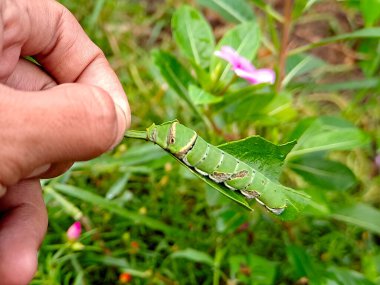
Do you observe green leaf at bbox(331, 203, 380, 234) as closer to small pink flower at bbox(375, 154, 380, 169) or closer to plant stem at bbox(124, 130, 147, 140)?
small pink flower at bbox(375, 154, 380, 169)

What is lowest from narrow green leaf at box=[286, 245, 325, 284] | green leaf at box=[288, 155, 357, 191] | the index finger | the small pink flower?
the small pink flower

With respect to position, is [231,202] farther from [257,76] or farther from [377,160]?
[377,160]

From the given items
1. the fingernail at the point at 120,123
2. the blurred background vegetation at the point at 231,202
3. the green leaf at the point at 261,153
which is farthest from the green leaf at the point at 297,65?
A: the fingernail at the point at 120,123

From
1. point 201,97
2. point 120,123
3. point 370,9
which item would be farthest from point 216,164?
point 370,9

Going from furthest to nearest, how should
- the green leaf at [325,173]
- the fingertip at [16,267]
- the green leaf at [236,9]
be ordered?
the green leaf at [236,9] → the green leaf at [325,173] → the fingertip at [16,267]

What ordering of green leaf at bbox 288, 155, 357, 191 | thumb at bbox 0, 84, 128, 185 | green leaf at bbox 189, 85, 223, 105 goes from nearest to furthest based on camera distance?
1. thumb at bbox 0, 84, 128, 185
2. green leaf at bbox 189, 85, 223, 105
3. green leaf at bbox 288, 155, 357, 191

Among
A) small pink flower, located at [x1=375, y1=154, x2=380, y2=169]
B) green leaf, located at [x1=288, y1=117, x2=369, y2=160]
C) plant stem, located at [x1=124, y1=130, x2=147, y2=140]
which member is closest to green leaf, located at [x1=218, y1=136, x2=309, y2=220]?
plant stem, located at [x1=124, y1=130, x2=147, y2=140]

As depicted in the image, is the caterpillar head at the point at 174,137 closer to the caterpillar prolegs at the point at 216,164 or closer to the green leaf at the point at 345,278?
the caterpillar prolegs at the point at 216,164
